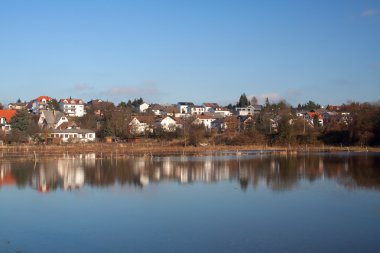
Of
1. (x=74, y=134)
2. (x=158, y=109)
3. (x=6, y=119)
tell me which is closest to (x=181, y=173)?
(x=74, y=134)

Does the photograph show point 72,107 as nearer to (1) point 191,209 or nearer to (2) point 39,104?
(2) point 39,104

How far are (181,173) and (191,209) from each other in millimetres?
11095

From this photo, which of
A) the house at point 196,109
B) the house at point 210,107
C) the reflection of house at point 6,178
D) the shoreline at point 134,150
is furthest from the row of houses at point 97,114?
the reflection of house at point 6,178

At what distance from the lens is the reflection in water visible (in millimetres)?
23750

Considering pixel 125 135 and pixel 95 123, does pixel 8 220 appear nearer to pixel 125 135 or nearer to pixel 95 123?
pixel 125 135

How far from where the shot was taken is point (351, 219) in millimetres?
14406

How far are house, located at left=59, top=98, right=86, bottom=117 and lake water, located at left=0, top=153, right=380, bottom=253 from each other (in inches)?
2261

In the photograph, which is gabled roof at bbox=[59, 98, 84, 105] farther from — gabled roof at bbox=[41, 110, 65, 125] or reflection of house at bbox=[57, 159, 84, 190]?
reflection of house at bbox=[57, 159, 84, 190]

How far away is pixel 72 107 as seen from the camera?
284 ft

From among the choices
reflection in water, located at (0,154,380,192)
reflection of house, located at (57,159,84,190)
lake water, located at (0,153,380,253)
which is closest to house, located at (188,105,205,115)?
reflection in water, located at (0,154,380,192)

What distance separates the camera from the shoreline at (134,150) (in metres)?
40.7

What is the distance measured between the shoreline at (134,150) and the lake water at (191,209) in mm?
11129

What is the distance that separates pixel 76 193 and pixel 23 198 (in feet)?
7.72

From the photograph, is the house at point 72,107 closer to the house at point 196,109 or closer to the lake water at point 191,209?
the house at point 196,109
